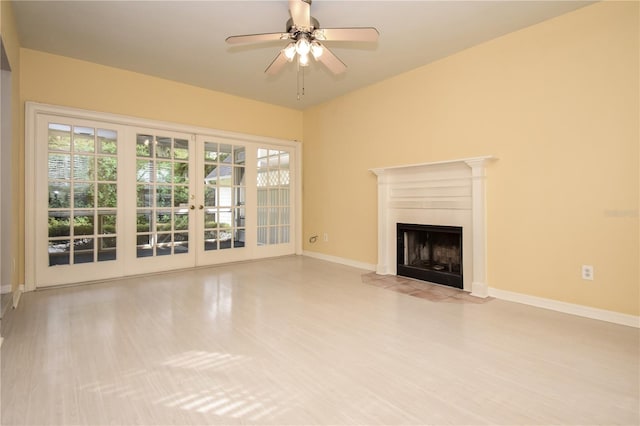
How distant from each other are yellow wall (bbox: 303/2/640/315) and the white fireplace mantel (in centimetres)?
11

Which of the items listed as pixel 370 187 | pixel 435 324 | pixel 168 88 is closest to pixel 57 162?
pixel 168 88

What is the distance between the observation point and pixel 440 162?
11.6 feet

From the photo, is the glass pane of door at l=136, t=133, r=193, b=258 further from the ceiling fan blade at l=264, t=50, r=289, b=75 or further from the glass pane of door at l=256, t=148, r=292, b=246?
the ceiling fan blade at l=264, t=50, r=289, b=75

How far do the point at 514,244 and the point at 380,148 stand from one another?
2.08 m

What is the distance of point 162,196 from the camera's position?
4.35 m

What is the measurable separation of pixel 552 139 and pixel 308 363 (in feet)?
9.26

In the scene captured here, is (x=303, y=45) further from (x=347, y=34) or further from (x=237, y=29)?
(x=237, y=29)

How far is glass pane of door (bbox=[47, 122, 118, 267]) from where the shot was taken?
3605 mm

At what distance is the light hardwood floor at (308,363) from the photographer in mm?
1457

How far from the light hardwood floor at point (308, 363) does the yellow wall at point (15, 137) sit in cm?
56

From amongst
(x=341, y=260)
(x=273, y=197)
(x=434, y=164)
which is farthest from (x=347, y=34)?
(x=273, y=197)

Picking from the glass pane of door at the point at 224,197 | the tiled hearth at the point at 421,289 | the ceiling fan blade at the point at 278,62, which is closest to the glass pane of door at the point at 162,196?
the glass pane of door at the point at 224,197

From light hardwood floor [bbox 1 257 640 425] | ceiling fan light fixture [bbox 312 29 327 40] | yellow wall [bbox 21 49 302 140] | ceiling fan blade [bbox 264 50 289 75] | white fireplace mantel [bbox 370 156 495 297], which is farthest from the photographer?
yellow wall [bbox 21 49 302 140]

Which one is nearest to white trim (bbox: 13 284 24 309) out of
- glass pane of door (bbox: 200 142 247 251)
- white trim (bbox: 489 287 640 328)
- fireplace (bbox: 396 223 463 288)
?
glass pane of door (bbox: 200 142 247 251)
